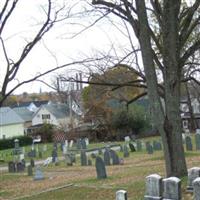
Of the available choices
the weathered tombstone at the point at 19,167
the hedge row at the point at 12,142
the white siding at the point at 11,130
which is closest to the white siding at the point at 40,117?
the white siding at the point at 11,130

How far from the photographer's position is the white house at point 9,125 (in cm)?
7400

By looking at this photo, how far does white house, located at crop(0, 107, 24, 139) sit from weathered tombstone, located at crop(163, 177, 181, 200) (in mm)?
68174

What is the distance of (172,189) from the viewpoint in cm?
Result: 701

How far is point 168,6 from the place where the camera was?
10.3m

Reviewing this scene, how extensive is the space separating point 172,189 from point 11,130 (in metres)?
69.8

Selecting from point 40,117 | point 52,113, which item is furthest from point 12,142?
point 40,117

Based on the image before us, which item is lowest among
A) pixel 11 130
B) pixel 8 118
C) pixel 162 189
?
pixel 162 189

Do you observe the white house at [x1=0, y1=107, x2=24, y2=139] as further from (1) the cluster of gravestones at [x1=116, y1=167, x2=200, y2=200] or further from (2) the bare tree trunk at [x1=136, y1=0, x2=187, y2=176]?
(1) the cluster of gravestones at [x1=116, y1=167, x2=200, y2=200]

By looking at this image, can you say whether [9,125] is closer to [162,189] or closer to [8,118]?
[8,118]

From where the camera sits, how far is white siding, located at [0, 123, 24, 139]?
7400 centimetres

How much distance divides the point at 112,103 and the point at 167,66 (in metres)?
46.6

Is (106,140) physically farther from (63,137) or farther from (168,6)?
(168,6)

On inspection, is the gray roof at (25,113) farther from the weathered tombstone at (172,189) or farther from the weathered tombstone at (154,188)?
the weathered tombstone at (172,189)

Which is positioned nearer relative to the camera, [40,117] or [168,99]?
[168,99]
